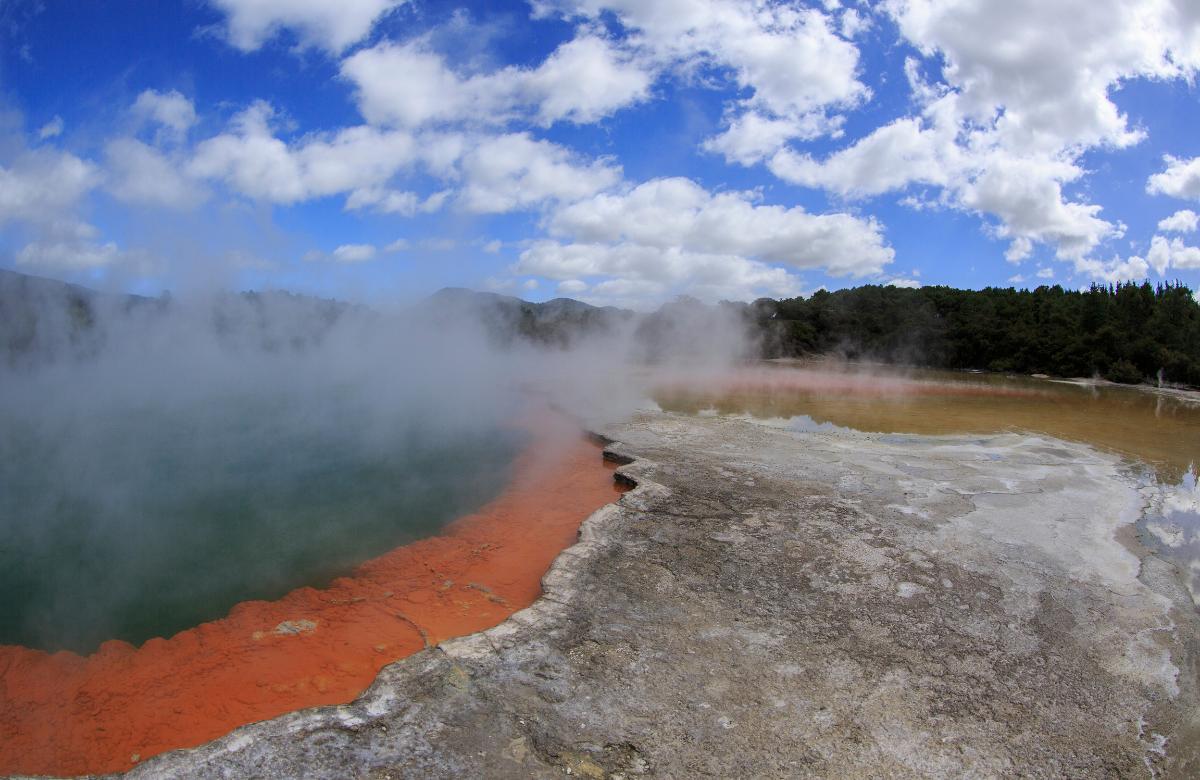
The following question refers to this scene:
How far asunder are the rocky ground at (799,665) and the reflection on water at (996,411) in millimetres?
1212

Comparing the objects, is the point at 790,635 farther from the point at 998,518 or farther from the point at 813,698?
the point at 998,518

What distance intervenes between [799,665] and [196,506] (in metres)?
5.06

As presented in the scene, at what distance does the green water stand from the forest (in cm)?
1941

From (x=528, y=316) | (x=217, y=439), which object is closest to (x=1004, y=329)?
(x=528, y=316)

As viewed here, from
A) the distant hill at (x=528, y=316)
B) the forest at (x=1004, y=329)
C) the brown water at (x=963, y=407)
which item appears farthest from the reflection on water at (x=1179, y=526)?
the distant hill at (x=528, y=316)

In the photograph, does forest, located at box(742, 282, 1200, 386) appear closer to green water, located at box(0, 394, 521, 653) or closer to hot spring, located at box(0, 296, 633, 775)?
hot spring, located at box(0, 296, 633, 775)

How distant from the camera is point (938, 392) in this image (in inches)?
603

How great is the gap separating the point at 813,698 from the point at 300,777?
1.95 meters

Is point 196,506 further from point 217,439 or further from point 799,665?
point 799,665

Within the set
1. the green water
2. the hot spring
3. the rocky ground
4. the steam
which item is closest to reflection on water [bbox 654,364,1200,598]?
the rocky ground

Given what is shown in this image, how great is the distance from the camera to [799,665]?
3.02 m

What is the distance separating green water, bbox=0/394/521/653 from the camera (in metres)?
4.14

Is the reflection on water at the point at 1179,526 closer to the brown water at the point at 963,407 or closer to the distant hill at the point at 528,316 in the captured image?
the brown water at the point at 963,407

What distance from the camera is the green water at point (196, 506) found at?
4.14 meters
